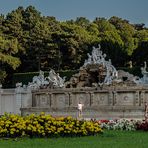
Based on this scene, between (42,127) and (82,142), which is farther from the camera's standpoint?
(42,127)

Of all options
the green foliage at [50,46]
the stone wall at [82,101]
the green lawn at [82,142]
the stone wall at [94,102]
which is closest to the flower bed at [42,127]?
the green lawn at [82,142]

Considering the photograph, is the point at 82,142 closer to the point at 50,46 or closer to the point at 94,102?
the point at 94,102

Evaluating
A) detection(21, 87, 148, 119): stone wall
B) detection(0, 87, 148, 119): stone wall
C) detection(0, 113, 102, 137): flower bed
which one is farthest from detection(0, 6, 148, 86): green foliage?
detection(0, 113, 102, 137): flower bed

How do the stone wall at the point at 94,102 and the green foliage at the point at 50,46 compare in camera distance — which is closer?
the stone wall at the point at 94,102

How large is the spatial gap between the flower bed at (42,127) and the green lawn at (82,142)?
49cm

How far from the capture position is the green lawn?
1550 centimetres

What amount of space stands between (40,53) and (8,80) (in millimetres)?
4709

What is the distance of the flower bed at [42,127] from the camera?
59.1 feet

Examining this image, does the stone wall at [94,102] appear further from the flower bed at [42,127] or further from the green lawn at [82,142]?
the green lawn at [82,142]

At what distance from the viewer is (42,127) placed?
59.4ft

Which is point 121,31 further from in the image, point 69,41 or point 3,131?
point 3,131

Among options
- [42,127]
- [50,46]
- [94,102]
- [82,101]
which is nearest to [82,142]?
[42,127]

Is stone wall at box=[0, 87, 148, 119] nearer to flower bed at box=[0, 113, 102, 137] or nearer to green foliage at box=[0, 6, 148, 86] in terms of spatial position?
green foliage at box=[0, 6, 148, 86]

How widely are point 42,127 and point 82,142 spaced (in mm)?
2178
